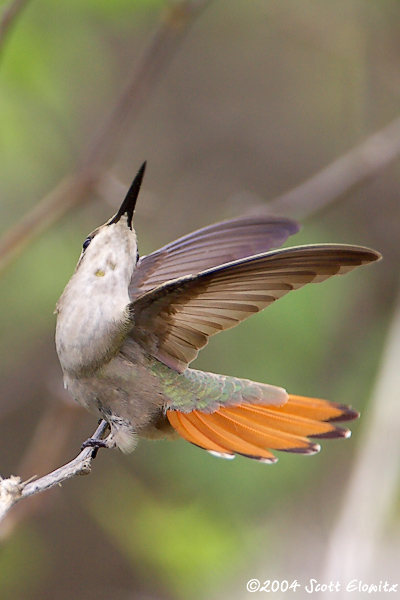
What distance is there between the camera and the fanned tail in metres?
2.92

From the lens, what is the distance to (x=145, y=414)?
10.5ft

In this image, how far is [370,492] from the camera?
144 inches

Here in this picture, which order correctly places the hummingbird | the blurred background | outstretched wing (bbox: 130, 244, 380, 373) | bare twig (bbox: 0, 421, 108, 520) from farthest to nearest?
the blurred background
the hummingbird
outstretched wing (bbox: 130, 244, 380, 373)
bare twig (bbox: 0, 421, 108, 520)

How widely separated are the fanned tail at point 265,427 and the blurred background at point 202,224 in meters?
0.78

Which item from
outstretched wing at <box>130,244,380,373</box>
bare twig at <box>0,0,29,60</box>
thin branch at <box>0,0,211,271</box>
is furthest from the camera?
thin branch at <box>0,0,211,271</box>

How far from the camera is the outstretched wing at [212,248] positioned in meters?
3.52

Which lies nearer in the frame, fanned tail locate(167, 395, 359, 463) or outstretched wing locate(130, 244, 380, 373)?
outstretched wing locate(130, 244, 380, 373)

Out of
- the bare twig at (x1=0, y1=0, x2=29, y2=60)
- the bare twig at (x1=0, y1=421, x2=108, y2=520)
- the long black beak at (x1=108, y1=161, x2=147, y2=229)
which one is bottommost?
the bare twig at (x1=0, y1=421, x2=108, y2=520)

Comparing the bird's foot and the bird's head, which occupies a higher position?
the bird's head

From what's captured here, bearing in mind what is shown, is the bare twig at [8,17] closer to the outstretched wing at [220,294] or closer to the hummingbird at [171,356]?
the hummingbird at [171,356]

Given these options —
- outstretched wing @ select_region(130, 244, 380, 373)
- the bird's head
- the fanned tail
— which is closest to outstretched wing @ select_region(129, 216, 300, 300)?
the bird's head

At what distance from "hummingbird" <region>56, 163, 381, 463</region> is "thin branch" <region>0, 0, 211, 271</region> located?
24.7 inches

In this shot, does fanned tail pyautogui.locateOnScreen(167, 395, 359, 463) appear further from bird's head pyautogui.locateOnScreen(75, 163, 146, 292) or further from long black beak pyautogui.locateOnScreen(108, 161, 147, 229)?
long black beak pyautogui.locateOnScreen(108, 161, 147, 229)

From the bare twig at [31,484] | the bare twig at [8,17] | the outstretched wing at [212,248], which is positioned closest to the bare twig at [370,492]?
the outstretched wing at [212,248]
